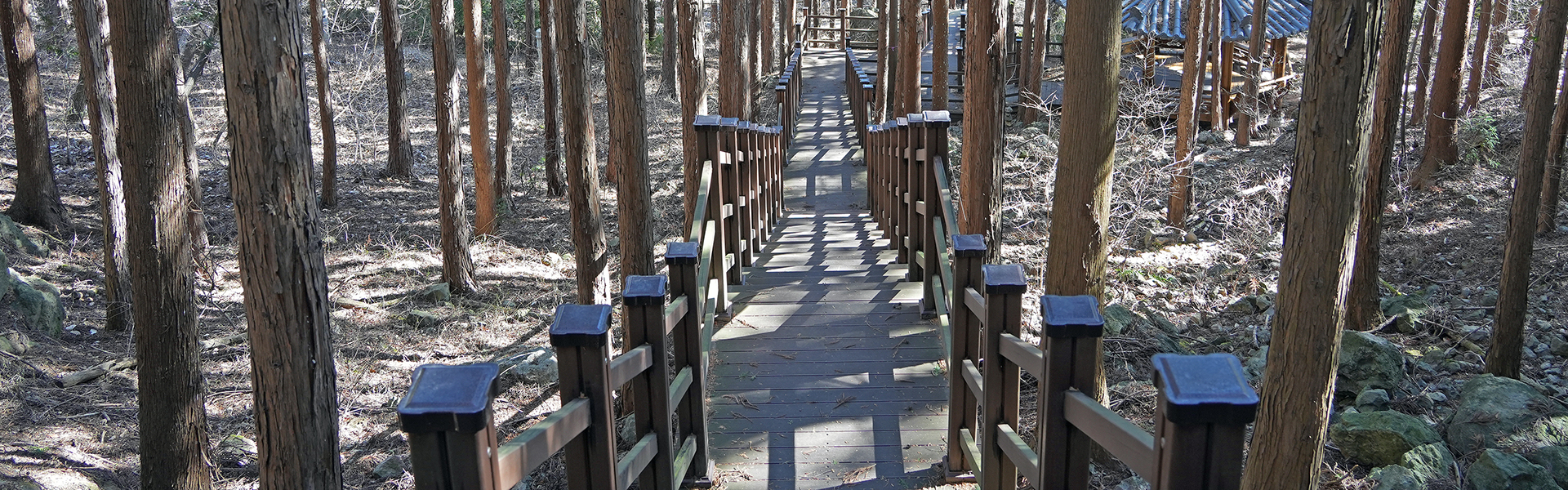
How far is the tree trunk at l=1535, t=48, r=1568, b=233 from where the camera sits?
8574mm

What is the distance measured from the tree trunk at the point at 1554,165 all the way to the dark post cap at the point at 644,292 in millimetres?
7586

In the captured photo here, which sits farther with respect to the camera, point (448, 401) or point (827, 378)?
point (827, 378)

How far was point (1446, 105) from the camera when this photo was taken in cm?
1434

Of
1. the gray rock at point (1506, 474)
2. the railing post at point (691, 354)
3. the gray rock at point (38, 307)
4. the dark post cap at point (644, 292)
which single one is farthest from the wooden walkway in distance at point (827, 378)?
the gray rock at point (38, 307)

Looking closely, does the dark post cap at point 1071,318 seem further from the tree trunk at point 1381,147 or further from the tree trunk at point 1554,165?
the tree trunk at point 1381,147

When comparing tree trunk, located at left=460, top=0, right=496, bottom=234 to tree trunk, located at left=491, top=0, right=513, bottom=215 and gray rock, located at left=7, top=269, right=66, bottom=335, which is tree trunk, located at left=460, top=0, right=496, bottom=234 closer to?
tree trunk, located at left=491, top=0, right=513, bottom=215

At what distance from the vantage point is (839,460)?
4602 mm

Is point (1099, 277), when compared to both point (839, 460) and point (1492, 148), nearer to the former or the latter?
point (839, 460)

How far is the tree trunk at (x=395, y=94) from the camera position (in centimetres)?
1429

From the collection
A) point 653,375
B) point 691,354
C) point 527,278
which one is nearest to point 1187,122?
point 527,278

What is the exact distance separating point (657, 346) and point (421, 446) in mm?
1630

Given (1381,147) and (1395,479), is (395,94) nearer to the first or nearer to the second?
(1381,147)

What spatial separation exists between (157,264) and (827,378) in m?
4.45

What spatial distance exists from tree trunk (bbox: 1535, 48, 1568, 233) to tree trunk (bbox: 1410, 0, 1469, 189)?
88.9 inches
